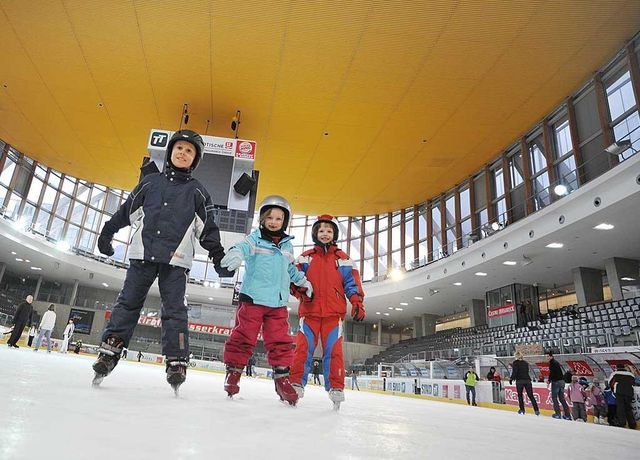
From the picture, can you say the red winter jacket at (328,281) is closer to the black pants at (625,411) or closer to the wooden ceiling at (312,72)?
the black pants at (625,411)

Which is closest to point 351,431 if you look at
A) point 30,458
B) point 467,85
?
point 30,458

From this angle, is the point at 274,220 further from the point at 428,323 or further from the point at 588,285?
the point at 428,323

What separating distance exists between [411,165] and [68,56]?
1254 cm

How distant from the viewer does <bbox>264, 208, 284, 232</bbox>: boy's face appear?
10.5 feet

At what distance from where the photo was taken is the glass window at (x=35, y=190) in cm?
2072

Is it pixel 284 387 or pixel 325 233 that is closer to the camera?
pixel 284 387

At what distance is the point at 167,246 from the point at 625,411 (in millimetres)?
8617

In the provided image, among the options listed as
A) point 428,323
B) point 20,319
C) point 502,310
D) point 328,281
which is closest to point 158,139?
point 20,319

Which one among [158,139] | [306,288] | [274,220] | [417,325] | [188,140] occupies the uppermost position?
[158,139]

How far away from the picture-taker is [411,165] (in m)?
16.8

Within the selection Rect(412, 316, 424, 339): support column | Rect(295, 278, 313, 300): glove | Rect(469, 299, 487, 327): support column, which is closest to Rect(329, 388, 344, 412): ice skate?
Rect(295, 278, 313, 300): glove

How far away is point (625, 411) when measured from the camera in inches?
285

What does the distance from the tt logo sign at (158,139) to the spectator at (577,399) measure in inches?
419

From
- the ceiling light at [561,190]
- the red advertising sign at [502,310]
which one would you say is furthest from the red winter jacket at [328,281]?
the red advertising sign at [502,310]
